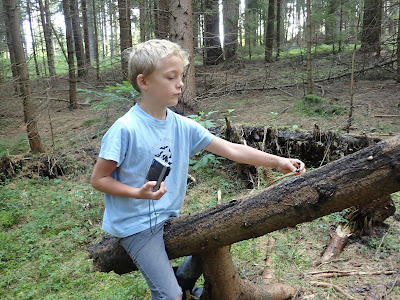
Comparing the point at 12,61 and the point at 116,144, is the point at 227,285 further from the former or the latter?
the point at 12,61

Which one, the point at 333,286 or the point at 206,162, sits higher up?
the point at 206,162

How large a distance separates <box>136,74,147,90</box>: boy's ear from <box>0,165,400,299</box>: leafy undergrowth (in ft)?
7.14

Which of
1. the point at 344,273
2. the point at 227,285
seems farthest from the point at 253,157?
the point at 344,273

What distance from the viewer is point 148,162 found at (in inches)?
75.3

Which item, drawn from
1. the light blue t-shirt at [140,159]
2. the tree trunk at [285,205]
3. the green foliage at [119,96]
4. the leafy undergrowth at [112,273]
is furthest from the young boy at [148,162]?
the green foliage at [119,96]

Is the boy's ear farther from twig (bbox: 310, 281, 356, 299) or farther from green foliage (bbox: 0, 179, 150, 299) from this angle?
twig (bbox: 310, 281, 356, 299)

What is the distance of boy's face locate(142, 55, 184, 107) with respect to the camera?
73.3 inches

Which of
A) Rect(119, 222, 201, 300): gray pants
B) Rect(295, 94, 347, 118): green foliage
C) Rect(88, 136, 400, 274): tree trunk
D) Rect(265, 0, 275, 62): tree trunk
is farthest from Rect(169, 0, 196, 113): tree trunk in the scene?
Rect(265, 0, 275, 62): tree trunk

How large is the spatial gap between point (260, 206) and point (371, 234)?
2387 mm

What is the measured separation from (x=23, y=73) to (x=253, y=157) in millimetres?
6956

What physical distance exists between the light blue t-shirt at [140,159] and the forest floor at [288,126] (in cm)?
149

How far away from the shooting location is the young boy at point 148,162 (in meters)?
1.79

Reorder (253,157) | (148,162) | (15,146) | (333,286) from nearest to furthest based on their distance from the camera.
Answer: (148,162), (253,157), (333,286), (15,146)

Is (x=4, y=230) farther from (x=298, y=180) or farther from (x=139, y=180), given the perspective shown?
(x=298, y=180)
